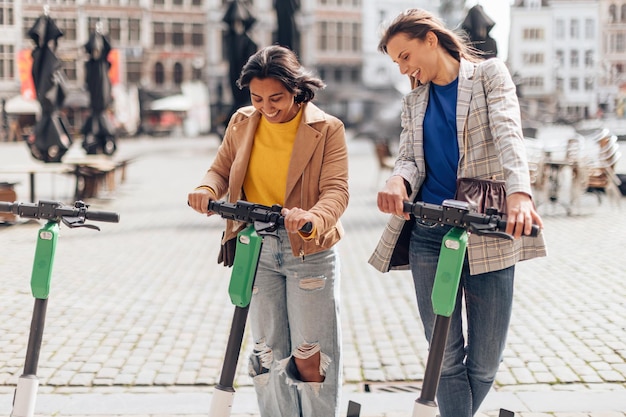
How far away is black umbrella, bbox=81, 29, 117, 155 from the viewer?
55.2 ft

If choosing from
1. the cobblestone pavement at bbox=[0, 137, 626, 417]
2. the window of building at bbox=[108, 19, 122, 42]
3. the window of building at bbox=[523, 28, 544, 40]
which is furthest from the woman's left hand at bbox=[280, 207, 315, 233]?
the window of building at bbox=[108, 19, 122, 42]

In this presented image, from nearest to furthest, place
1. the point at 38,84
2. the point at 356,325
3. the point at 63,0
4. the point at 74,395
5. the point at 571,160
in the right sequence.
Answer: the point at 74,395 < the point at 356,325 < the point at 571,160 < the point at 38,84 < the point at 63,0

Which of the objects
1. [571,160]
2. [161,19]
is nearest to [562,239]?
[571,160]

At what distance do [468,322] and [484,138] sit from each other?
653 millimetres

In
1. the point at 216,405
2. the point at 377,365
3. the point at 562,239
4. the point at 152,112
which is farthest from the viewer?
the point at 152,112

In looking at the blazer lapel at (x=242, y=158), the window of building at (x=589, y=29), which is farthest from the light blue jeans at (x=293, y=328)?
the window of building at (x=589, y=29)

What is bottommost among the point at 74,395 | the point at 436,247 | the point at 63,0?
the point at 74,395

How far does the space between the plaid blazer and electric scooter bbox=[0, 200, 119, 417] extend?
105cm

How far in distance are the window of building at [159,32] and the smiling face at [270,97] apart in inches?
2117

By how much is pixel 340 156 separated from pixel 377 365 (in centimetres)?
206

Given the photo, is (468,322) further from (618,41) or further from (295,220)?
(618,41)

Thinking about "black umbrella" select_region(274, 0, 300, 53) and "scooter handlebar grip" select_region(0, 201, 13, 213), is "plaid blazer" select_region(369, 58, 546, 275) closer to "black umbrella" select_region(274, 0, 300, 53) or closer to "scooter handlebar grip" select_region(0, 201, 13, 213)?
"scooter handlebar grip" select_region(0, 201, 13, 213)

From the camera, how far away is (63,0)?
23484 mm

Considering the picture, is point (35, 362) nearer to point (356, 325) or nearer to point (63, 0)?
point (356, 325)
